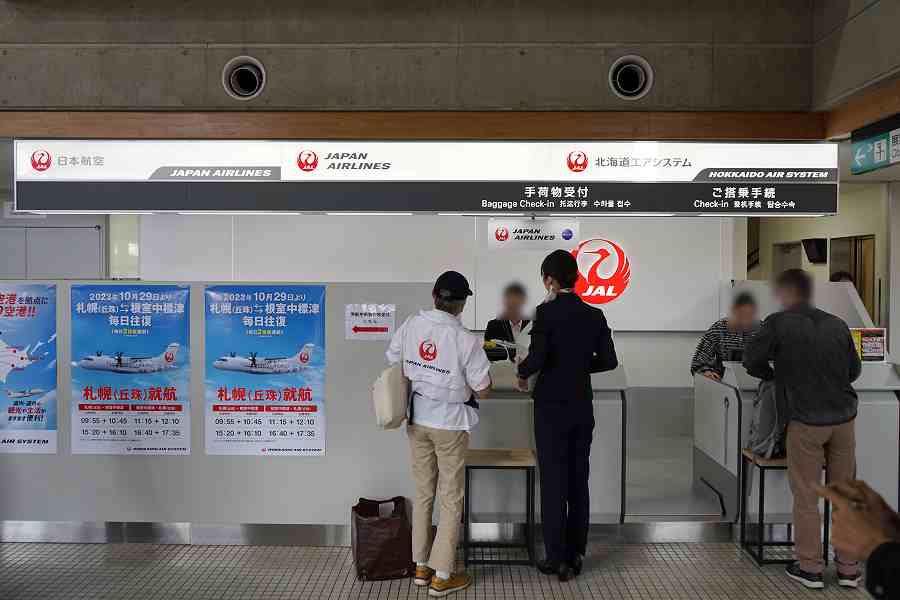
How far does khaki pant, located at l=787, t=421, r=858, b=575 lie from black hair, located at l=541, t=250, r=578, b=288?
1.27 meters

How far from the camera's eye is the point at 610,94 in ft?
14.7

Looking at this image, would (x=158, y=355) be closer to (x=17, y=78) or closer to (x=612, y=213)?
(x=17, y=78)

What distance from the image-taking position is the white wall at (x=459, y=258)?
281 inches

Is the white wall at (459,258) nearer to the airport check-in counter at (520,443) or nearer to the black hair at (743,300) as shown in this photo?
the black hair at (743,300)

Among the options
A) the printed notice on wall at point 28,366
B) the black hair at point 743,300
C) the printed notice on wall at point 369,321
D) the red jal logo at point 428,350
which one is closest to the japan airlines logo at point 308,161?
the printed notice on wall at point 369,321

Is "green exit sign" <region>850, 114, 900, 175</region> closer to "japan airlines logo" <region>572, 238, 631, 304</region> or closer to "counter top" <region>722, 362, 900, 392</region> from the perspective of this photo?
"counter top" <region>722, 362, 900, 392</region>

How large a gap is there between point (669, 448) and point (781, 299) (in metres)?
3.23

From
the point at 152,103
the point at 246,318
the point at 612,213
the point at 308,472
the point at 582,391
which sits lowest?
the point at 308,472

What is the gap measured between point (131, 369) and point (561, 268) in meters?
2.38

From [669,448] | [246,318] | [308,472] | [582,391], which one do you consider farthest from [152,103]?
[669,448]

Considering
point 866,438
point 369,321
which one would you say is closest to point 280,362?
point 369,321

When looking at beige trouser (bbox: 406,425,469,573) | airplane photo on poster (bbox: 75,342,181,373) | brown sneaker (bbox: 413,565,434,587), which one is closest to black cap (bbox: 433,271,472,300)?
beige trouser (bbox: 406,425,469,573)

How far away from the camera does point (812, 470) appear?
3.74 metres

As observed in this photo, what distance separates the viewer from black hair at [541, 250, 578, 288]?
3736 mm
